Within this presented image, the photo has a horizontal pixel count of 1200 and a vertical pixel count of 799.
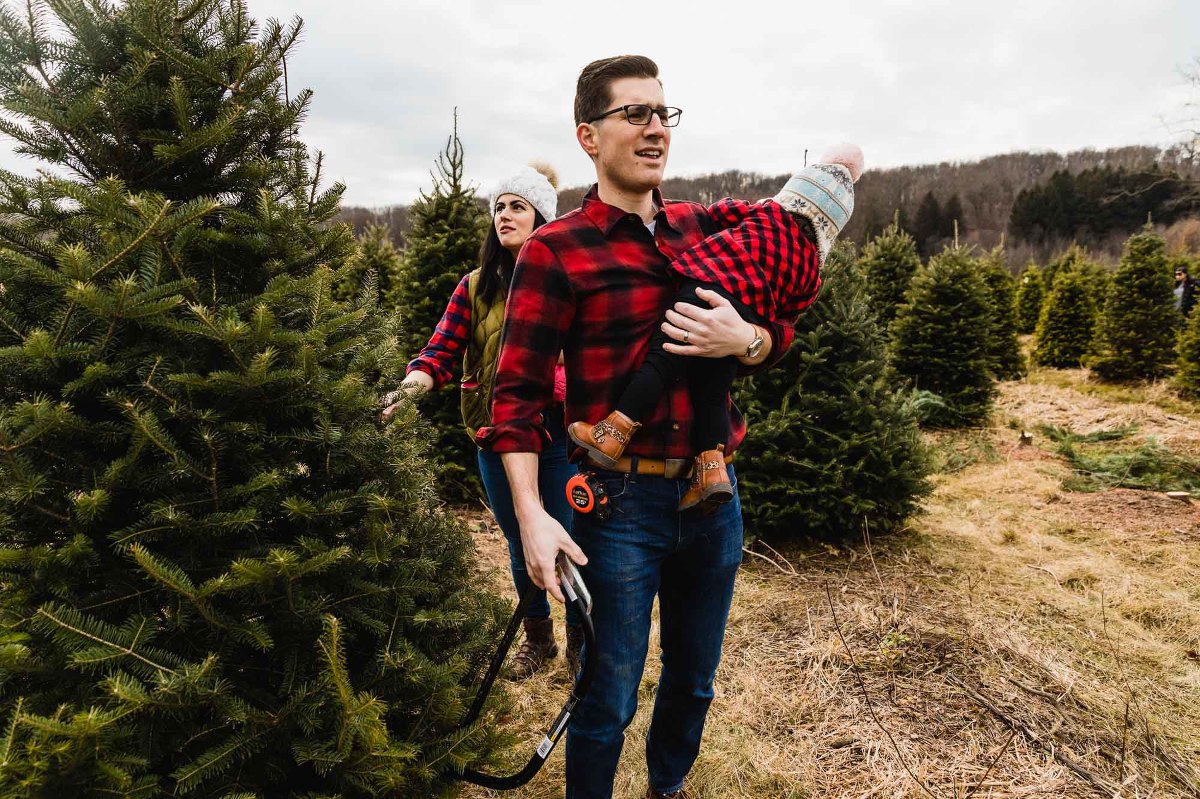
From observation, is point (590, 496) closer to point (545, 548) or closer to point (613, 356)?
point (545, 548)

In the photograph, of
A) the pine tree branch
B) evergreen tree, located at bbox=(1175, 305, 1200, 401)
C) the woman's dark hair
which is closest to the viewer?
the pine tree branch

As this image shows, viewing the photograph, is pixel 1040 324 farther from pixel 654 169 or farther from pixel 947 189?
pixel 947 189

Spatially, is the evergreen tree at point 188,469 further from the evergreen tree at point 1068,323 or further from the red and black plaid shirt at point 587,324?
the evergreen tree at point 1068,323

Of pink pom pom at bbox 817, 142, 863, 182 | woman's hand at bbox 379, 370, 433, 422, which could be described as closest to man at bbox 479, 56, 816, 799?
woman's hand at bbox 379, 370, 433, 422

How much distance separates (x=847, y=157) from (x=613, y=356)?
96cm

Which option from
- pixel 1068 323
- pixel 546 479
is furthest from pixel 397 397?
pixel 1068 323

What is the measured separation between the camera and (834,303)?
14.7 feet

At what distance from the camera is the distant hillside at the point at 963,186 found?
48312 millimetres

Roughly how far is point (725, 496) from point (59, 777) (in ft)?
4.79

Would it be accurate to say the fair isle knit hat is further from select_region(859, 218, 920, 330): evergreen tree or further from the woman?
select_region(859, 218, 920, 330): evergreen tree

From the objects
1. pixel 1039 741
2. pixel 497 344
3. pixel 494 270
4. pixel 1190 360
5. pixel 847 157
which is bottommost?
pixel 1039 741

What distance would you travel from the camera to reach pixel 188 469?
131 centimetres

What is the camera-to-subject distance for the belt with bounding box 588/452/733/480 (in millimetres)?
1744

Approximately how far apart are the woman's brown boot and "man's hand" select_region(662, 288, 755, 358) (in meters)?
2.16
